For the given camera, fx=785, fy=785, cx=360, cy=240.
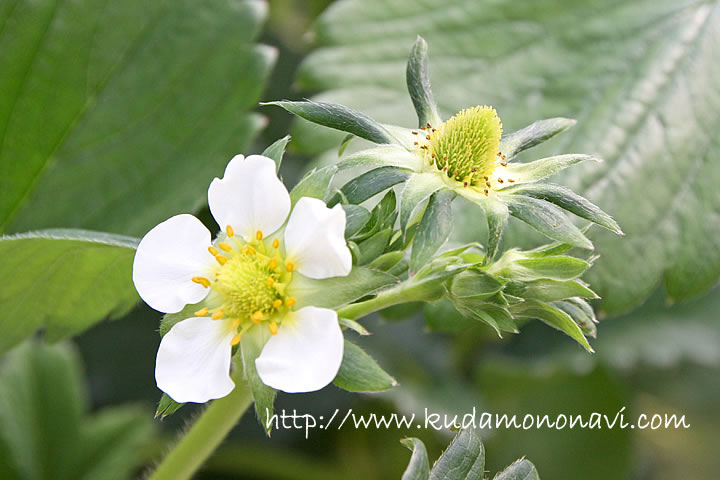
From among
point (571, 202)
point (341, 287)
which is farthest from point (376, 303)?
point (571, 202)

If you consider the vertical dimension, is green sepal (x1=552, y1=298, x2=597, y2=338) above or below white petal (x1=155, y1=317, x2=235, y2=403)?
above

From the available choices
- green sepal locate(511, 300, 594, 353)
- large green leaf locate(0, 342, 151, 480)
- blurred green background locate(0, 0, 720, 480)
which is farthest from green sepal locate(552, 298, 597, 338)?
large green leaf locate(0, 342, 151, 480)

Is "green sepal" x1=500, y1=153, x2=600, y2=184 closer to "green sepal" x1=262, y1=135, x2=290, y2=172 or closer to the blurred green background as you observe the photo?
"green sepal" x1=262, y1=135, x2=290, y2=172

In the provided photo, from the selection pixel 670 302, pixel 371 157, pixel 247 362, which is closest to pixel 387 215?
pixel 371 157

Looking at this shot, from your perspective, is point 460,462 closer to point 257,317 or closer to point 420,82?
point 257,317

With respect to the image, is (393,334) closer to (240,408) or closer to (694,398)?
(694,398)

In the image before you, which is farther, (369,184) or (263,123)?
(263,123)
